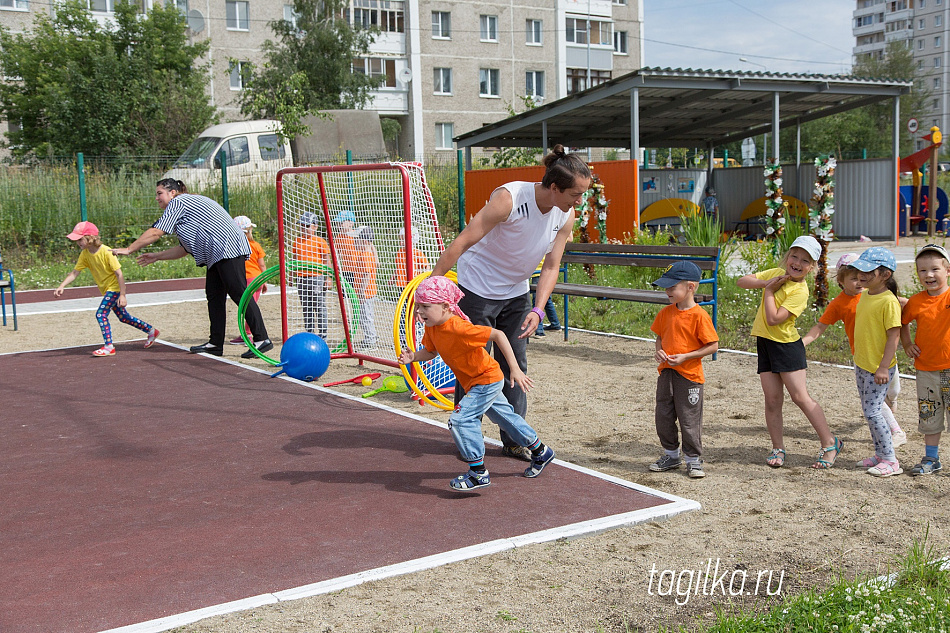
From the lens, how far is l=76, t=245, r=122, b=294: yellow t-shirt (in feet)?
32.1

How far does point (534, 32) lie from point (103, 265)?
4986 cm

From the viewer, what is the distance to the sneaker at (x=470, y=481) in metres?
5.04

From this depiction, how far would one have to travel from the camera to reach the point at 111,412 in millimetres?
7355

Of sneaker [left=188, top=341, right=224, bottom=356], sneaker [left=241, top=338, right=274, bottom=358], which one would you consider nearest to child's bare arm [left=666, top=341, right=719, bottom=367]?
sneaker [left=241, top=338, right=274, bottom=358]

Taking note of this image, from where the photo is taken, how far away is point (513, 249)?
519 cm

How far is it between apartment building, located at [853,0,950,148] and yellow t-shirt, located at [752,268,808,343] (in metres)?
116

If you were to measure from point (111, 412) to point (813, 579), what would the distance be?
5709 millimetres

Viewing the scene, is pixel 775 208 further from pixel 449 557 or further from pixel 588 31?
pixel 588 31

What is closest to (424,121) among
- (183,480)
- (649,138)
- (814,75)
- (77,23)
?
(77,23)

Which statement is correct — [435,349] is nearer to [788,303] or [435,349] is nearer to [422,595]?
[422,595]

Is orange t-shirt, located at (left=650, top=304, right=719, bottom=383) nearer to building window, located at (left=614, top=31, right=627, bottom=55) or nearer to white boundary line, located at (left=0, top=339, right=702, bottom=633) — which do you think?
white boundary line, located at (left=0, top=339, right=702, bottom=633)

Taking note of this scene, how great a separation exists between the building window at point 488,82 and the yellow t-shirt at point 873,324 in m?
50.5

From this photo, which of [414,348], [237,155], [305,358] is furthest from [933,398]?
[237,155]

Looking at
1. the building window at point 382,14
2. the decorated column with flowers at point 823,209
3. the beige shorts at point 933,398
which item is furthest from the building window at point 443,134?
the beige shorts at point 933,398
